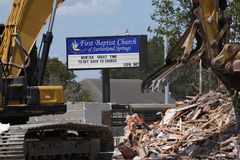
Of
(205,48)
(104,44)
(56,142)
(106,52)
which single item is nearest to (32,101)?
(56,142)

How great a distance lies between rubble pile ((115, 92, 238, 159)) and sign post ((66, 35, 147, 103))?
18986 mm

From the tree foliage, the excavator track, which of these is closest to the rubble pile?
the excavator track

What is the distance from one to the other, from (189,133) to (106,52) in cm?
2316

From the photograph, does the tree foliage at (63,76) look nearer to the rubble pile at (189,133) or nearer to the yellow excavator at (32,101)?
the rubble pile at (189,133)

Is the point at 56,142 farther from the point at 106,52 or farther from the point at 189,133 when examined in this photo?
the point at 106,52

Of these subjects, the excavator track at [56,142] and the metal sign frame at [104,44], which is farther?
the metal sign frame at [104,44]

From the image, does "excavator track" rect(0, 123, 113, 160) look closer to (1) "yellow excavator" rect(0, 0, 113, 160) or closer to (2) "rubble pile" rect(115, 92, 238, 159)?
(1) "yellow excavator" rect(0, 0, 113, 160)

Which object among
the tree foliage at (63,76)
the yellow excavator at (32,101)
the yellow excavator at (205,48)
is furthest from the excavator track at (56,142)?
the tree foliage at (63,76)

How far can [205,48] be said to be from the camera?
1548cm

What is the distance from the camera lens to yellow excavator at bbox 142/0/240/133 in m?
15.3

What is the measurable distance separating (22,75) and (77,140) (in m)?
1.87

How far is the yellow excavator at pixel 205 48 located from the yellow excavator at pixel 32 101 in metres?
2.02

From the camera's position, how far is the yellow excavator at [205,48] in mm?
15297

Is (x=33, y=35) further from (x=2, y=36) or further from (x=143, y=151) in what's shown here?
(x=143, y=151)
